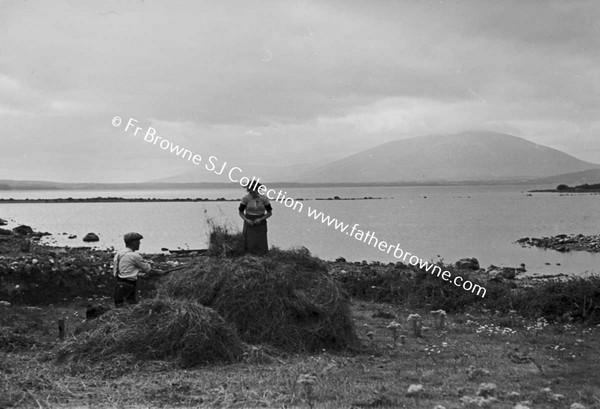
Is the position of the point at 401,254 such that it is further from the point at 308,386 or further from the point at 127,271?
the point at 308,386

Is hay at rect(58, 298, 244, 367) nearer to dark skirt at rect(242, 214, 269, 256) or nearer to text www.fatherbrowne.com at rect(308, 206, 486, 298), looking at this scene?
dark skirt at rect(242, 214, 269, 256)

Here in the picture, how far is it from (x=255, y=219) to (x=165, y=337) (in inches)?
143

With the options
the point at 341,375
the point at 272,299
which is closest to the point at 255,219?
the point at 272,299

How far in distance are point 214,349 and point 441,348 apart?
4.08 meters

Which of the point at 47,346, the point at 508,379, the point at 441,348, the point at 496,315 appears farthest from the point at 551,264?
the point at 47,346

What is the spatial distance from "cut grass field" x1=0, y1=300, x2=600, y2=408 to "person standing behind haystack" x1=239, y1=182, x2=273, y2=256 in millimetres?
2660

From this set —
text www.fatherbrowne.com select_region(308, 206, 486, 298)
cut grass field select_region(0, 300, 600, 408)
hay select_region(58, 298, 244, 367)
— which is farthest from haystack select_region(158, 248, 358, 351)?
text www.fatherbrowne.com select_region(308, 206, 486, 298)

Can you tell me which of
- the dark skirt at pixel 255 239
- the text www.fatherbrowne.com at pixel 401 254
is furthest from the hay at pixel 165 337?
the text www.fatherbrowne.com at pixel 401 254

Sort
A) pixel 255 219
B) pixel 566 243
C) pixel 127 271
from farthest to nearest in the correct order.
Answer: pixel 566 243 < pixel 255 219 < pixel 127 271

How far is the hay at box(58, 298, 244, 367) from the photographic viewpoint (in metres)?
8.91

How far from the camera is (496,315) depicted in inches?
591

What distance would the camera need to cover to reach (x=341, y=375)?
8391 mm

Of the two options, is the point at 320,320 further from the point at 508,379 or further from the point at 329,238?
the point at 329,238

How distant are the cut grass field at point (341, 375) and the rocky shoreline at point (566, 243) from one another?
29385mm
